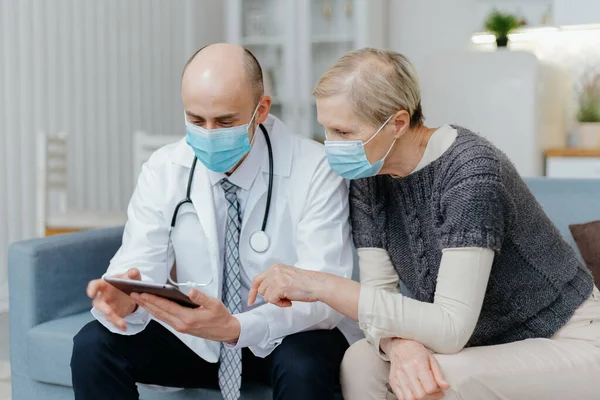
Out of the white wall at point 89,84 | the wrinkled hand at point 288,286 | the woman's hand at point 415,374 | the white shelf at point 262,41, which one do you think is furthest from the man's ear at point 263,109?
the white shelf at point 262,41

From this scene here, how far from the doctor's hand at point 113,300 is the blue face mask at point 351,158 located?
1.55 ft

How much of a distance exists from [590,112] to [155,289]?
11.9ft

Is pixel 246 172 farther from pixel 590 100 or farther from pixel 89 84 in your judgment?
pixel 590 100

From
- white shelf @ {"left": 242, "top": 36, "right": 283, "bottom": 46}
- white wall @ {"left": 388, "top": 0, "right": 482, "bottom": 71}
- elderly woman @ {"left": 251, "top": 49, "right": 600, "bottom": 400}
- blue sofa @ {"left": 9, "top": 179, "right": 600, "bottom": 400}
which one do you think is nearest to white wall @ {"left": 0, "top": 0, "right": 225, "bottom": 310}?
white shelf @ {"left": 242, "top": 36, "right": 283, "bottom": 46}

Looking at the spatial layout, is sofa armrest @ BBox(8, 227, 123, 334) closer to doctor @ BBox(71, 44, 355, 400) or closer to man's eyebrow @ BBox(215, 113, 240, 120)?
doctor @ BBox(71, 44, 355, 400)

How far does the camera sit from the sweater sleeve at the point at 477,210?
147 cm

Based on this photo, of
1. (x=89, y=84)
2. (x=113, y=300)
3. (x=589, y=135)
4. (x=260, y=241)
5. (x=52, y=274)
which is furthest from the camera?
(x=89, y=84)

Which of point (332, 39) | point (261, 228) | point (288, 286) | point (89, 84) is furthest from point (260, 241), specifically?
point (332, 39)

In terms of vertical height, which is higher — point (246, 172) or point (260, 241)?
point (246, 172)

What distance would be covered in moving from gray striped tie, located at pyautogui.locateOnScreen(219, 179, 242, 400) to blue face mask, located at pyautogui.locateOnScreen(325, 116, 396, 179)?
0.31m

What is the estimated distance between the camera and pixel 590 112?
4.49 m

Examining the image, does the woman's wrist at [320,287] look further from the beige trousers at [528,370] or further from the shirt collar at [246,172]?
the shirt collar at [246,172]

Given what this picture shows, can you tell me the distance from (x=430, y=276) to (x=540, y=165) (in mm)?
2910

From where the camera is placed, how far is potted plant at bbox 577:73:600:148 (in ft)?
14.4
